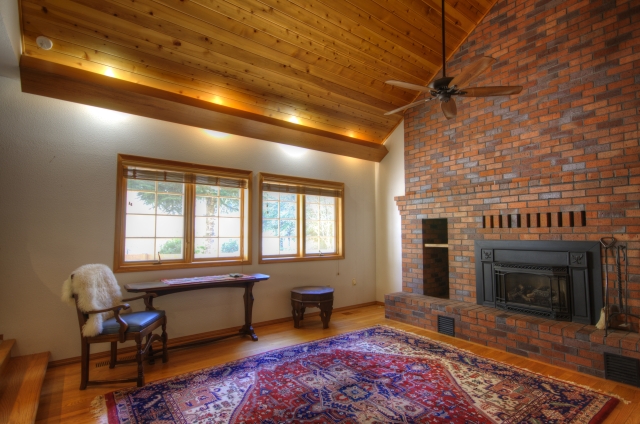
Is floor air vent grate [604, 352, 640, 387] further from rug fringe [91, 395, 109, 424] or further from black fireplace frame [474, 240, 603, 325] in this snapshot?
rug fringe [91, 395, 109, 424]

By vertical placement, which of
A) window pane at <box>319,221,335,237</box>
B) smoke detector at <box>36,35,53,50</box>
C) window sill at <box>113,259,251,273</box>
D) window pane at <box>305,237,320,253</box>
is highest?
smoke detector at <box>36,35,53,50</box>

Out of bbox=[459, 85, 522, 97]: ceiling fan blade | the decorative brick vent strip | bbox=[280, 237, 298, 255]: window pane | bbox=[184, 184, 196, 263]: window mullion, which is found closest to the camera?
bbox=[459, 85, 522, 97]: ceiling fan blade

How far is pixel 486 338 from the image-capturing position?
3.90m

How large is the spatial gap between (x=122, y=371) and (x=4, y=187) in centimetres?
206

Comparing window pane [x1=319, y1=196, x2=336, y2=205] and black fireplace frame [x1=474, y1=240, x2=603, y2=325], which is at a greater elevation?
window pane [x1=319, y1=196, x2=336, y2=205]

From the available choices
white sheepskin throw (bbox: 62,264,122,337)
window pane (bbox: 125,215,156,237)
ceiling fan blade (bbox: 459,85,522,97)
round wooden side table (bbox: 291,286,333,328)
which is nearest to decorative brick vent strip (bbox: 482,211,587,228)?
ceiling fan blade (bbox: 459,85,522,97)

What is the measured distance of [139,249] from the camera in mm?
3912

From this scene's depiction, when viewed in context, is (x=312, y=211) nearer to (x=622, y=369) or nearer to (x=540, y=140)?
(x=540, y=140)

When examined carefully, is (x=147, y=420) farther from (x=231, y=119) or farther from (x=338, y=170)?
(x=338, y=170)

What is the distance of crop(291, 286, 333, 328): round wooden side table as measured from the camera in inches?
178

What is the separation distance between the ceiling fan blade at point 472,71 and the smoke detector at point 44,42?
3.63m

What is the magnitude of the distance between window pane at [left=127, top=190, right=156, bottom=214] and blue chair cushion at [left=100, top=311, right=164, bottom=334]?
126 centimetres

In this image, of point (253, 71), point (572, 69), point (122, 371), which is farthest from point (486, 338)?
point (253, 71)

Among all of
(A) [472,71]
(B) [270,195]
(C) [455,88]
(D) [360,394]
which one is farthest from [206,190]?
(A) [472,71]
